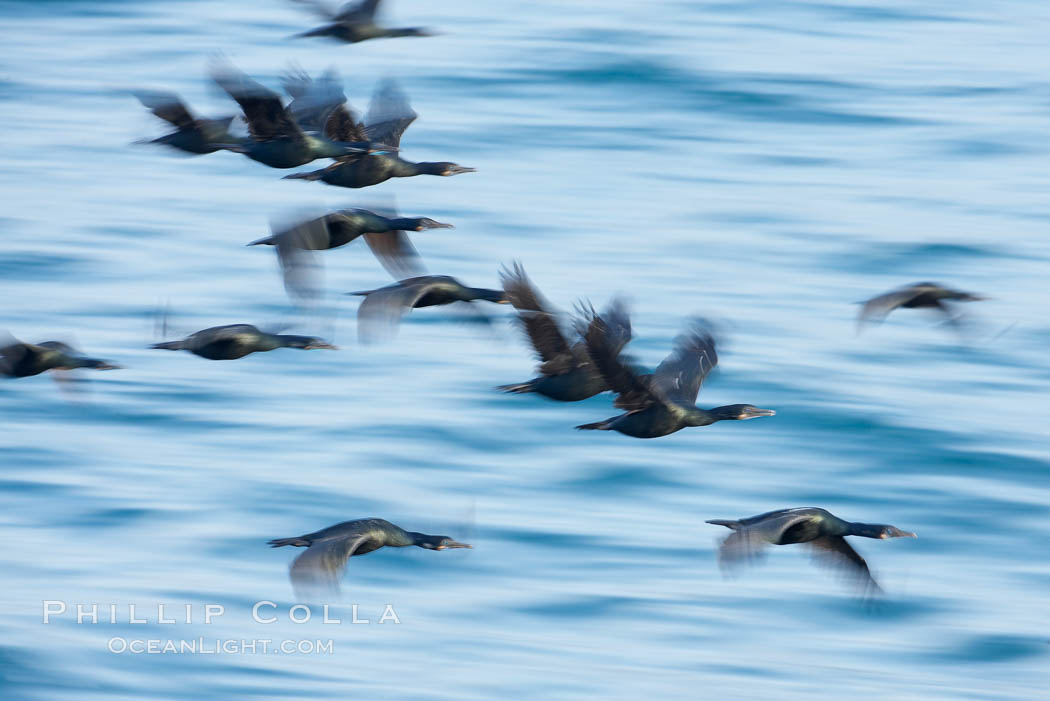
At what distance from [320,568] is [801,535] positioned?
2012 millimetres

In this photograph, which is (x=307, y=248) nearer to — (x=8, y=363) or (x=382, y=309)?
(x=382, y=309)

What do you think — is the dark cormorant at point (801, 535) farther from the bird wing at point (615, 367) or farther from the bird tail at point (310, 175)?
the bird tail at point (310, 175)

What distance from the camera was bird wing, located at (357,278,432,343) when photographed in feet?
26.8

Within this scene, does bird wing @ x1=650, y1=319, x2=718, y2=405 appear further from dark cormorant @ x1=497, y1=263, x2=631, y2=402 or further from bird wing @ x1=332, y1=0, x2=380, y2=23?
bird wing @ x1=332, y1=0, x2=380, y2=23

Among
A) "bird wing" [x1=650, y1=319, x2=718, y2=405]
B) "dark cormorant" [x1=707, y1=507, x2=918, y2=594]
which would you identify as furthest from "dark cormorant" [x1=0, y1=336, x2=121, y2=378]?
"dark cormorant" [x1=707, y1=507, x2=918, y2=594]

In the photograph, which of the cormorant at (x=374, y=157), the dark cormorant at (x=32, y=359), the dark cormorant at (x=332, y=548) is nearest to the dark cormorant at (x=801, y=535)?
the dark cormorant at (x=332, y=548)

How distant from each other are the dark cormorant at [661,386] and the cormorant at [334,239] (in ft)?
4.11

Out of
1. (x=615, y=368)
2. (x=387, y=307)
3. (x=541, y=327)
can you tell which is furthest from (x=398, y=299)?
(x=615, y=368)

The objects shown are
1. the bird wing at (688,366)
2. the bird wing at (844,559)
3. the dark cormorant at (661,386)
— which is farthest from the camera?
the bird wing at (688,366)

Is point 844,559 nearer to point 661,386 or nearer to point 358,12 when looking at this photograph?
point 661,386

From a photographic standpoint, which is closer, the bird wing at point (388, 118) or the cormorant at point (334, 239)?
the cormorant at point (334, 239)

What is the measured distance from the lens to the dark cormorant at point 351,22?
10508 millimetres

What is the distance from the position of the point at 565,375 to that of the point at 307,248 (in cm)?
123

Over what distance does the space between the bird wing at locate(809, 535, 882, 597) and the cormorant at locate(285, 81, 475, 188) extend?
2538 mm
